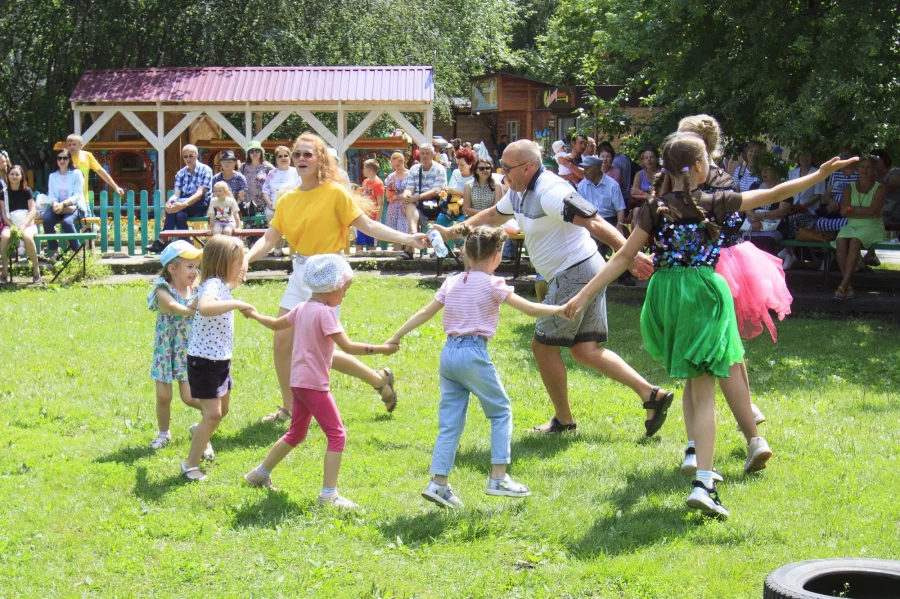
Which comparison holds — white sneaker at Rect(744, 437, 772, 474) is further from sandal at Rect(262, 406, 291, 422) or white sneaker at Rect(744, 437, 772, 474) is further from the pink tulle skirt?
sandal at Rect(262, 406, 291, 422)

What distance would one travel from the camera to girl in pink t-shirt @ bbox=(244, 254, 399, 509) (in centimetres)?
525

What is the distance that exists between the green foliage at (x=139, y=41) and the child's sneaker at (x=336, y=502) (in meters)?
21.0

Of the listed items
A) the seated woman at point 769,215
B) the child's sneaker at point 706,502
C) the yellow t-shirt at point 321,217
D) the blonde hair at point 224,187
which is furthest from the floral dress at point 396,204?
the child's sneaker at point 706,502

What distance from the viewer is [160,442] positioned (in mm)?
6438

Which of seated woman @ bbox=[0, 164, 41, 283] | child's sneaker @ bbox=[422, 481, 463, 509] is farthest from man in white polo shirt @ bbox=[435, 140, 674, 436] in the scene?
seated woman @ bbox=[0, 164, 41, 283]

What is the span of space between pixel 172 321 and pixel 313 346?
1.57 meters

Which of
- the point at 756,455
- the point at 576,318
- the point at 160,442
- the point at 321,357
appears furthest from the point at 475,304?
the point at 160,442

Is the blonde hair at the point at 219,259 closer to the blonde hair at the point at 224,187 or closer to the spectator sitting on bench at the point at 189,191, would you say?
the blonde hair at the point at 224,187

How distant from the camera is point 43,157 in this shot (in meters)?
25.2

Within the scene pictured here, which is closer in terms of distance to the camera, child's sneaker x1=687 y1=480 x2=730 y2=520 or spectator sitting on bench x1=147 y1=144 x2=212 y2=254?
child's sneaker x1=687 y1=480 x2=730 y2=520

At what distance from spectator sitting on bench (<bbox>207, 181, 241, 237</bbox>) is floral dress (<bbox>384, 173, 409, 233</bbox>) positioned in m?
2.71

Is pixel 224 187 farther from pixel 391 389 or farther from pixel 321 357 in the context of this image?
pixel 321 357

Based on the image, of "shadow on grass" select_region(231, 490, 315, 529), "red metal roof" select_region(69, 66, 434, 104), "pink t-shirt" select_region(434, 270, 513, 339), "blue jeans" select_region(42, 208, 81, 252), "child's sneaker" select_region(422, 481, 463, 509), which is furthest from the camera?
"red metal roof" select_region(69, 66, 434, 104)

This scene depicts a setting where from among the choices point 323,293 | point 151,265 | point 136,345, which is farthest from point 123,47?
point 323,293
